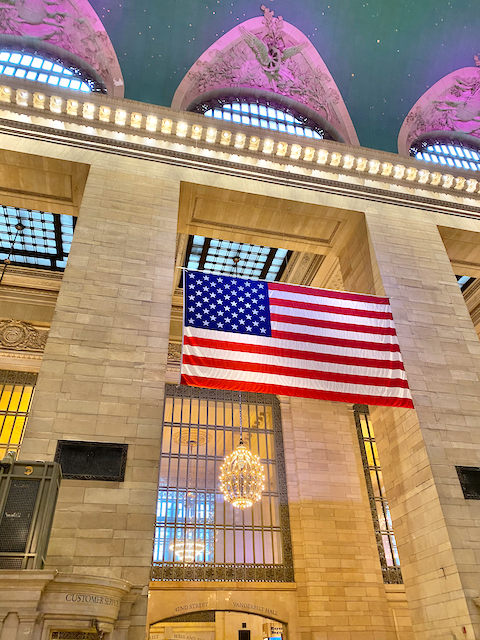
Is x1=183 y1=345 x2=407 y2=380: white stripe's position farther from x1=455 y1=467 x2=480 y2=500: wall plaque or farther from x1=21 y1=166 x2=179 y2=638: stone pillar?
x1=455 y1=467 x2=480 y2=500: wall plaque

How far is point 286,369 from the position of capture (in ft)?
27.3

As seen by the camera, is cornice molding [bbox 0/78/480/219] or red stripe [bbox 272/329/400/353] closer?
red stripe [bbox 272/329/400/353]

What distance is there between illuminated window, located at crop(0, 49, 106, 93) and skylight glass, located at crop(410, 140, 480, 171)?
980 centimetres

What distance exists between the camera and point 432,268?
11.6 metres

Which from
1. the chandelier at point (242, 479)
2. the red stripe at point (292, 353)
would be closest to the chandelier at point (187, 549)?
the chandelier at point (242, 479)

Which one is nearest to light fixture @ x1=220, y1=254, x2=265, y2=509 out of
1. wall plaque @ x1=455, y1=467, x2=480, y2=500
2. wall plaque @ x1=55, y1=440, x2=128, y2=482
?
wall plaque @ x1=55, y1=440, x2=128, y2=482

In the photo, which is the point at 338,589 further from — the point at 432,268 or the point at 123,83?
the point at 123,83

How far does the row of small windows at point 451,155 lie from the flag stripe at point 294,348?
9034 millimetres

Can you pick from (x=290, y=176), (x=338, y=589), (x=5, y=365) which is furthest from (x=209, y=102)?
(x=338, y=589)

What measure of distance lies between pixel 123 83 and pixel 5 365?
28.5ft

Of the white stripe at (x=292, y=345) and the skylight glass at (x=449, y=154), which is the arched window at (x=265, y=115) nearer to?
the skylight glass at (x=449, y=154)

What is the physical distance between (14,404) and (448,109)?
1621 cm

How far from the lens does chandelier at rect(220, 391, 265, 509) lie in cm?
1143

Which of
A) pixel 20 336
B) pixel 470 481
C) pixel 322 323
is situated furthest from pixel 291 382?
pixel 20 336
